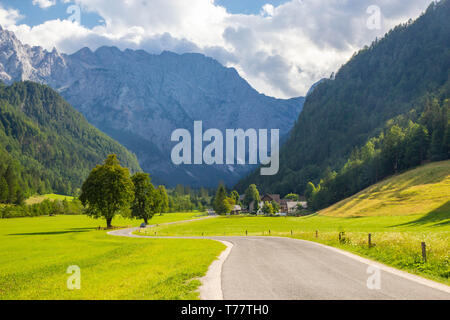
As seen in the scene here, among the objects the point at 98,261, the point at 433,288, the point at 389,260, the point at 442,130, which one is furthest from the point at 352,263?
the point at 442,130

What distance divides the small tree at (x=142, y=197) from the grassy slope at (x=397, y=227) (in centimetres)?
1170

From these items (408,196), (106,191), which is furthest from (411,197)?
(106,191)

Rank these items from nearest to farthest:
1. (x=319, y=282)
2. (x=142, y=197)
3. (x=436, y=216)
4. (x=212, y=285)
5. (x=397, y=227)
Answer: (x=212, y=285), (x=319, y=282), (x=397, y=227), (x=436, y=216), (x=142, y=197)

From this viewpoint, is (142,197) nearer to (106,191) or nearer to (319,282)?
(106,191)

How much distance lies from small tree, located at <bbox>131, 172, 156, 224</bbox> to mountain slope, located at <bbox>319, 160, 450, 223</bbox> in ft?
190

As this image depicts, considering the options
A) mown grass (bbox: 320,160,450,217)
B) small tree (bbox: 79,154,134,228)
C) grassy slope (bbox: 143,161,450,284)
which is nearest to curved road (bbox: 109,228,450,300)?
grassy slope (bbox: 143,161,450,284)

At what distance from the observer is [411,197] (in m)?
83.0

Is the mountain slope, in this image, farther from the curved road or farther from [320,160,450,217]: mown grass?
the curved road

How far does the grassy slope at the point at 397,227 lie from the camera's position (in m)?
21.8

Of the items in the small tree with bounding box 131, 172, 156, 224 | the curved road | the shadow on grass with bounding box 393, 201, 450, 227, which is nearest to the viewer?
the curved road

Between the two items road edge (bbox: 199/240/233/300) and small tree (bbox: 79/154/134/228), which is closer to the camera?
road edge (bbox: 199/240/233/300)

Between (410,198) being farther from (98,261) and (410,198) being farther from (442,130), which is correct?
(98,261)

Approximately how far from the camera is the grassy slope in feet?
71.6

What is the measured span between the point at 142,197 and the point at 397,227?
6787 cm
